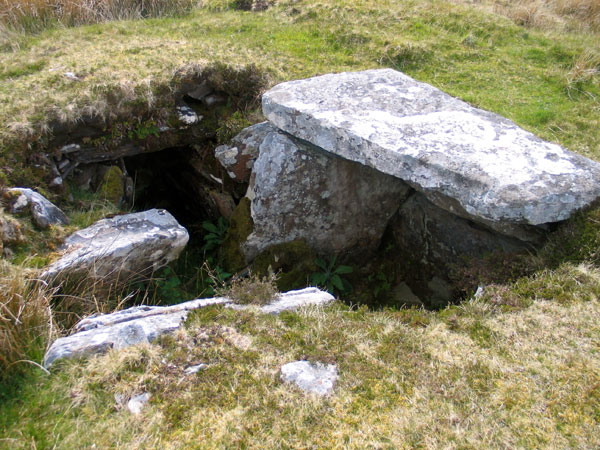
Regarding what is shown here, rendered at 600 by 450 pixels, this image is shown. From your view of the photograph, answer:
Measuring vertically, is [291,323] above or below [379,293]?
above

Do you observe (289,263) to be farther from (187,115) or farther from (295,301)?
(187,115)

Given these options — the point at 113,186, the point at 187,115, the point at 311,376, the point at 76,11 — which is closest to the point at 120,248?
the point at 113,186

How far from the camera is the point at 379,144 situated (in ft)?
17.1

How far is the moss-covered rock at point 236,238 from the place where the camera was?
21.3ft

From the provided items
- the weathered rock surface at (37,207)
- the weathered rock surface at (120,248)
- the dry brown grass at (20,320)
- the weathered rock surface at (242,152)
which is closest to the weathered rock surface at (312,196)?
the weathered rock surface at (242,152)

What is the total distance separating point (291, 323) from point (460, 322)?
4.63 ft

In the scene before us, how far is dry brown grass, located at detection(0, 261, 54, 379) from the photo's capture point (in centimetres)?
355

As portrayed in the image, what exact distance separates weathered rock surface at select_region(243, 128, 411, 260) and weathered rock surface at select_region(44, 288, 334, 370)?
1932mm

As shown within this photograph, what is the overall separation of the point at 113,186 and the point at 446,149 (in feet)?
14.4

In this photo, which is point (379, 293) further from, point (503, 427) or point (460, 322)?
point (503, 427)

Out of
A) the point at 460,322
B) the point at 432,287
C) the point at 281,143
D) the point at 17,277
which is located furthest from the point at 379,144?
the point at 17,277

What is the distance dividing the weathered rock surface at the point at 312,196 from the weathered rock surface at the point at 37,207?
89.5 inches

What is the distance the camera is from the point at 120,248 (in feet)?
17.6

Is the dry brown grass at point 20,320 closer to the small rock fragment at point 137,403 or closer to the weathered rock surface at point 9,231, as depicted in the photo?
the weathered rock surface at point 9,231
